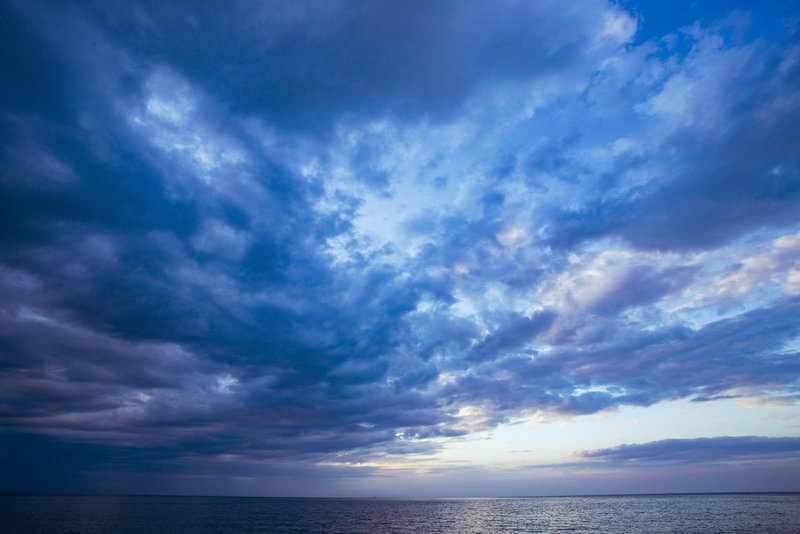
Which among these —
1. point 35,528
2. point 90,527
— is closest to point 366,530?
point 90,527

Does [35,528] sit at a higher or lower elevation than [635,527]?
higher

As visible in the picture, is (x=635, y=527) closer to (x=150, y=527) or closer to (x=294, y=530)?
(x=294, y=530)

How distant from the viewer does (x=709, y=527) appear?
10750 cm

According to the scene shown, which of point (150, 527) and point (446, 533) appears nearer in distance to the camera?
point (446, 533)

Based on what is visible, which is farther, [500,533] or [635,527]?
[635,527]

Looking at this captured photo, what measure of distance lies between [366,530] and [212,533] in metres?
35.3

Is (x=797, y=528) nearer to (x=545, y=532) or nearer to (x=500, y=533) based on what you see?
(x=545, y=532)

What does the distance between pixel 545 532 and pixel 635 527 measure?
27.4 metres

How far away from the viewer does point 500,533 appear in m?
102

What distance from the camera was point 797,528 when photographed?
99.1m

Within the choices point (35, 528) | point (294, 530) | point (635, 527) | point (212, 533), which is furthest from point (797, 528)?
point (35, 528)

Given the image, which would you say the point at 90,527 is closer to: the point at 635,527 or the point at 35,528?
the point at 35,528

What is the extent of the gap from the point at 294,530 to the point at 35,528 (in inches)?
2336

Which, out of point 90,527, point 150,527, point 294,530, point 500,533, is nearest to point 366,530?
point 294,530
